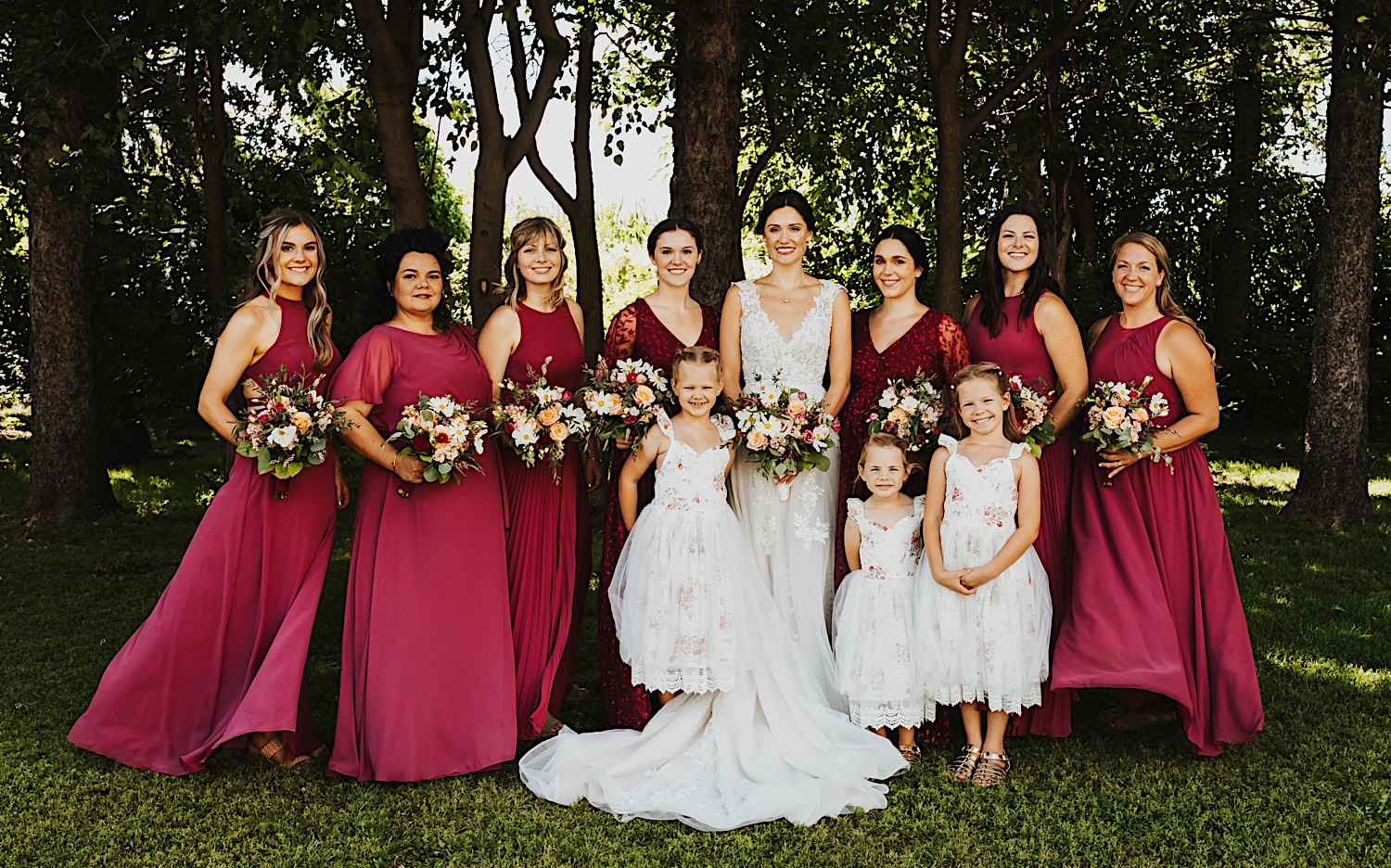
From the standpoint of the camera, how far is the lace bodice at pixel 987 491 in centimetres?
495

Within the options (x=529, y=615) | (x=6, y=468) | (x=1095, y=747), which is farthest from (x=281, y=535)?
(x=6, y=468)

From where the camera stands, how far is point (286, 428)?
4.68m

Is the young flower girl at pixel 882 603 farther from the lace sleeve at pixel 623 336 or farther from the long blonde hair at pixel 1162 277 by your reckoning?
the long blonde hair at pixel 1162 277

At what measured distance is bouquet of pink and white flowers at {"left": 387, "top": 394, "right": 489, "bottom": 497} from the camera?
189 inches

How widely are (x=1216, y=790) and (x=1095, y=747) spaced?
0.58 metres

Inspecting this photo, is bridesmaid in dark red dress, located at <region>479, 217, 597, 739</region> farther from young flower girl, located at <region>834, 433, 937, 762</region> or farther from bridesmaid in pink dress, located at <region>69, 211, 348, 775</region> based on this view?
young flower girl, located at <region>834, 433, 937, 762</region>

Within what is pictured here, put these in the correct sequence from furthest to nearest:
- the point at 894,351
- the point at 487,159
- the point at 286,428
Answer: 1. the point at 487,159
2. the point at 894,351
3. the point at 286,428

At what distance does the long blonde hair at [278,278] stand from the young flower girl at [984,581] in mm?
2727

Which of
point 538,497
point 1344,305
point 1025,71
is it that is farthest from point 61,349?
point 1344,305

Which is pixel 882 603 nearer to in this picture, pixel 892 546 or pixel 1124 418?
pixel 892 546

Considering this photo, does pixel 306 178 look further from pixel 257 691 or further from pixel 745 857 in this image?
pixel 745 857

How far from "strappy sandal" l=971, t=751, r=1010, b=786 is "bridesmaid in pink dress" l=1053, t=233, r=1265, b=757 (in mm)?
397

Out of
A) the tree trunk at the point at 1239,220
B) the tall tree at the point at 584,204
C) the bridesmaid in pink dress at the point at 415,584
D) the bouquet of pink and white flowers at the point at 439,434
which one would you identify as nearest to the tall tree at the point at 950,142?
the tall tree at the point at 584,204

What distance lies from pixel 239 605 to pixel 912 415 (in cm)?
303
